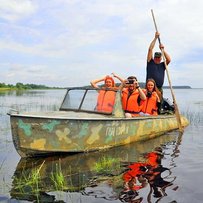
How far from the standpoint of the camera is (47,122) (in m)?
7.37

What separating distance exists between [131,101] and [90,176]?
12.8 ft

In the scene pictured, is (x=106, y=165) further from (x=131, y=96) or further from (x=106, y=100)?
(x=131, y=96)

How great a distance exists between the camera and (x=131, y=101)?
32.6 ft

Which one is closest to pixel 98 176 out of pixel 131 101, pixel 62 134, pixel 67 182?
pixel 67 182

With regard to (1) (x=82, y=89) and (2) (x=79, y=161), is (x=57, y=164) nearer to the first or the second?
(2) (x=79, y=161)

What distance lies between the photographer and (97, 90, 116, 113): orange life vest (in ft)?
29.0

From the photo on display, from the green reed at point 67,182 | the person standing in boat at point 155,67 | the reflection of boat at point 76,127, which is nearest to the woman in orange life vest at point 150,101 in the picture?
the reflection of boat at point 76,127

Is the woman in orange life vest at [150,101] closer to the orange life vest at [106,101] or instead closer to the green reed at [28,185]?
the orange life vest at [106,101]

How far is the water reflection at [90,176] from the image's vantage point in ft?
17.8

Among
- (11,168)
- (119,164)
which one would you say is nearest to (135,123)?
(119,164)

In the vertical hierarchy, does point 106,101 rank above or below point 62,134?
above

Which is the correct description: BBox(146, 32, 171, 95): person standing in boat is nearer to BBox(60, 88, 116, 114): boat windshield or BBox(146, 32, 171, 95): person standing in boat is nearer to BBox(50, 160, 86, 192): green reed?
BBox(60, 88, 116, 114): boat windshield

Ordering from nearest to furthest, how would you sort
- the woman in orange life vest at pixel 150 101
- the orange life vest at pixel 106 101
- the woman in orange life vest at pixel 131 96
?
the orange life vest at pixel 106 101 < the woman in orange life vest at pixel 131 96 < the woman in orange life vest at pixel 150 101

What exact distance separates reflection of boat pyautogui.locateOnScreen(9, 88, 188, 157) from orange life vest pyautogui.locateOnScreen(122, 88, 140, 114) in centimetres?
47
